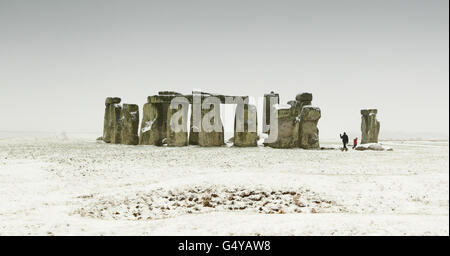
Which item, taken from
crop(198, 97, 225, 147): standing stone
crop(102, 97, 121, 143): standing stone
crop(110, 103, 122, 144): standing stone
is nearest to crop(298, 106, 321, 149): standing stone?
crop(198, 97, 225, 147): standing stone

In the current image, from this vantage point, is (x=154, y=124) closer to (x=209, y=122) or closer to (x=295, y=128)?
(x=209, y=122)

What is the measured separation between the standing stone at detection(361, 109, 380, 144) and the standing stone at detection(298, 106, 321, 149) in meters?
9.53

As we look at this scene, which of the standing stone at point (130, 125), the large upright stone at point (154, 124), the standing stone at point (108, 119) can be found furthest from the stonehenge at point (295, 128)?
the standing stone at point (108, 119)

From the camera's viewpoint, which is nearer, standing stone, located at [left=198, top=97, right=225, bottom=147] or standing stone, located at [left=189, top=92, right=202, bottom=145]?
standing stone, located at [left=198, top=97, right=225, bottom=147]

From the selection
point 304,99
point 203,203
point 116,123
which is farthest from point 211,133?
point 203,203

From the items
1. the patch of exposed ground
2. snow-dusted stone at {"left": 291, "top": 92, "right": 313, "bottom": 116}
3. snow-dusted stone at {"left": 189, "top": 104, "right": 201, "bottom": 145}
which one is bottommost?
the patch of exposed ground

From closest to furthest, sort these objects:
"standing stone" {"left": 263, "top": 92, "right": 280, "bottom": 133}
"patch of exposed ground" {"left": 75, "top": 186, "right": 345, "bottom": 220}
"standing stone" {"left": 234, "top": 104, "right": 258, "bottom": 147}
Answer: "patch of exposed ground" {"left": 75, "top": 186, "right": 345, "bottom": 220}, "standing stone" {"left": 234, "top": 104, "right": 258, "bottom": 147}, "standing stone" {"left": 263, "top": 92, "right": 280, "bottom": 133}

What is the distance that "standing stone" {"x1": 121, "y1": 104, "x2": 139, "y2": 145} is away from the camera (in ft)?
94.4

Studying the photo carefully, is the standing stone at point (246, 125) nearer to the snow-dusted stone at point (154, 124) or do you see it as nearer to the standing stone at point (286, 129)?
the standing stone at point (286, 129)

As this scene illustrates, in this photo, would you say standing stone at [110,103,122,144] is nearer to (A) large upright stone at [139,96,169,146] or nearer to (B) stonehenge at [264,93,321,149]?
(A) large upright stone at [139,96,169,146]

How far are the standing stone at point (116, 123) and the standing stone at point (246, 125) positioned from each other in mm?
10383

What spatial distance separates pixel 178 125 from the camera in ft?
86.4

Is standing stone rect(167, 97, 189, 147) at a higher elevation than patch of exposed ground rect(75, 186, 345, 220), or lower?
higher

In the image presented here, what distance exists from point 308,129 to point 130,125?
1374cm
